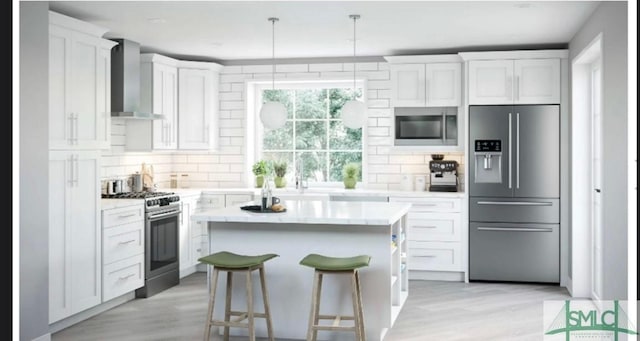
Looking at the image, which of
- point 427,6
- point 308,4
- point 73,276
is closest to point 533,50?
point 427,6

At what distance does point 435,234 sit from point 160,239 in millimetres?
2773

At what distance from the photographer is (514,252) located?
6840 millimetres

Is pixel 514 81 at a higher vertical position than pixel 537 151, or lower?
higher

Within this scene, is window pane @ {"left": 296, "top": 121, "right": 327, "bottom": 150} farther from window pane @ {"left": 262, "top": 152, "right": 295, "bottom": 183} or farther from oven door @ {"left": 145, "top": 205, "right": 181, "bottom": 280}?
oven door @ {"left": 145, "top": 205, "right": 181, "bottom": 280}

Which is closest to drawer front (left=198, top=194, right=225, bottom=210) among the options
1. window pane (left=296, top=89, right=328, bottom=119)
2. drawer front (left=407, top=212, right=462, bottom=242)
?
window pane (left=296, top=89, right=328, bottom=119)

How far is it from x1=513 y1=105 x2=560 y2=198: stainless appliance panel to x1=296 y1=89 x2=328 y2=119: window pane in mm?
2244

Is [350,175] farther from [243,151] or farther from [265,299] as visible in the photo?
[265,299]

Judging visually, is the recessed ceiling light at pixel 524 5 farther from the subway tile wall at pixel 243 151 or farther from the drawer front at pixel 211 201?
the drawer front at pixel 211 201

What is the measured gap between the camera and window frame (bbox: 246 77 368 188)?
7734 mm

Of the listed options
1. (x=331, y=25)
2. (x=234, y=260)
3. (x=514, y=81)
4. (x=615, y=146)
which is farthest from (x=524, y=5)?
(x=234, y=260)

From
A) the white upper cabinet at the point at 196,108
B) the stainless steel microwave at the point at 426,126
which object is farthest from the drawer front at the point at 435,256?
the white upper cabinet at the point at 196,108

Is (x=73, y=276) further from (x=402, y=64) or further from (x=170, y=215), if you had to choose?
(x=402, y=64)

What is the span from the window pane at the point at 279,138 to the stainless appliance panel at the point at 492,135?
2.22m

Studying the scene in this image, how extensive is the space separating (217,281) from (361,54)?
369cm
